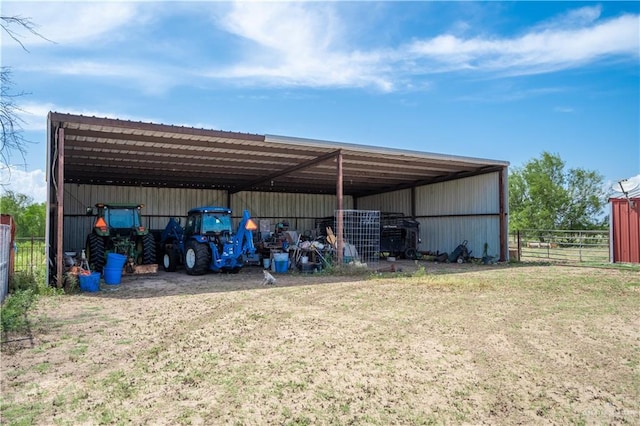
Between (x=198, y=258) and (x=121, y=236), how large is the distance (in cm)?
264

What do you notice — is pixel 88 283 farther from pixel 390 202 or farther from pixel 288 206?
pixel 390 202

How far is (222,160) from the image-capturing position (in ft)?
46.6

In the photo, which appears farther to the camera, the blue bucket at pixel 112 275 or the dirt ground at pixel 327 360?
the blue bucket at pixel 112 275

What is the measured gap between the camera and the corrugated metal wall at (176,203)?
17.0 metres

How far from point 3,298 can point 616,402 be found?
8.88 m

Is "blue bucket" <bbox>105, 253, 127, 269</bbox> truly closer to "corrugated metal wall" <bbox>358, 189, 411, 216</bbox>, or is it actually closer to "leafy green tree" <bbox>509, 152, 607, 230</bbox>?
"corrugated metal wall" <bbox>358, 189, 411, 216</bbox>

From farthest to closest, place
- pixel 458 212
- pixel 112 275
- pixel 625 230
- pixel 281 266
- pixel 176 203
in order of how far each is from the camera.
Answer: pixel 176 203, pixel 458 212, pixel 625 230, pixel 281 266, pixel 112 275

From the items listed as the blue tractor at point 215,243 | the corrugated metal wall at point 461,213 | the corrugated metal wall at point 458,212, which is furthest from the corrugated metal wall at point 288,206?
the blue tractor at point 215,243

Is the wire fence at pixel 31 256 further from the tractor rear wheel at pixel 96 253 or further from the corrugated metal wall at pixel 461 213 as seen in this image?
the corrugated metal wall at pixel 461 213

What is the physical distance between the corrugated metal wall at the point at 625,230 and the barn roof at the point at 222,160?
4.00m

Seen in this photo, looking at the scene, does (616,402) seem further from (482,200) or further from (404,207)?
(404,207)

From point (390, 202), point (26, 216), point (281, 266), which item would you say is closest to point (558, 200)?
point (390, 202)

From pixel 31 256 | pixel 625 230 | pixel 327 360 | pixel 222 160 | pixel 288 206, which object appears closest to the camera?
pixel 327 360

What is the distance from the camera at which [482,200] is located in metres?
16.0
